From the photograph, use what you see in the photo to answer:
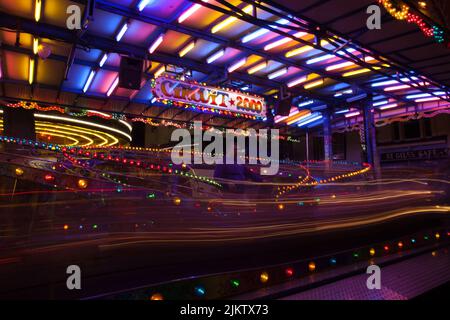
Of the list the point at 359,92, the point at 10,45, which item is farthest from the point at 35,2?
the point at 359,92

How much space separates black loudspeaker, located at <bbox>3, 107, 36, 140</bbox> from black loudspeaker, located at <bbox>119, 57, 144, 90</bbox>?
644 cm

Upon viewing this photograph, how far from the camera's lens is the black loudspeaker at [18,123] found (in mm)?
11680

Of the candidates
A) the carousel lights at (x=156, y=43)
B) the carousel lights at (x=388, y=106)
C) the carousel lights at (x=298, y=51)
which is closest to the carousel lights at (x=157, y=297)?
the carousel lights at (x=156, y=43)

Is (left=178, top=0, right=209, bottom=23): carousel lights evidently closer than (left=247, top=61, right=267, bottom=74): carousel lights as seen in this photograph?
Yes

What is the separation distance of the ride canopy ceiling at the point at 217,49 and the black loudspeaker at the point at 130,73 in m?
0.41

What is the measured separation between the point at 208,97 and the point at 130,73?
86.7 inches

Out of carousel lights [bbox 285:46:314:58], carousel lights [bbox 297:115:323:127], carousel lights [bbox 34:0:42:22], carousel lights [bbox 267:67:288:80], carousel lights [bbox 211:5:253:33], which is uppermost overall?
carousel lights [bbox 211:5:253:33]

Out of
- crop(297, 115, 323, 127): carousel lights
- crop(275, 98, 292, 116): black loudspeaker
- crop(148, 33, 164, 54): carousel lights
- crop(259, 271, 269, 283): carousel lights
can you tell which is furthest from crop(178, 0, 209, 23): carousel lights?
crop(297, 115, 323, 127): carousel lights

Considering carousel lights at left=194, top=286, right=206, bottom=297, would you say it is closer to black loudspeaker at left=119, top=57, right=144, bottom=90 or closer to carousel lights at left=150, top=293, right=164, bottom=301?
carousel lights at left=150, top=293, right=164, bottom=301

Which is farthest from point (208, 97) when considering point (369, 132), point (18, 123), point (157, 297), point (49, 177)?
point (369, 132)

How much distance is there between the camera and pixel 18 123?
38.7ft

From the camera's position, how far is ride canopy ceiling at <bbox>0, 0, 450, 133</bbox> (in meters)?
6.71

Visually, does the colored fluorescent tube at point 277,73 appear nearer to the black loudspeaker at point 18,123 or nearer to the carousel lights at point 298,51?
the carousel lights at point 298,51
